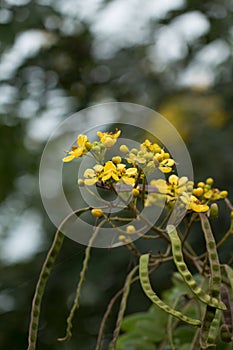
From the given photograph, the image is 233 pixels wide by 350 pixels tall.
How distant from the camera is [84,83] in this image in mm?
3197

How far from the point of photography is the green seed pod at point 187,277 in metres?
0.95

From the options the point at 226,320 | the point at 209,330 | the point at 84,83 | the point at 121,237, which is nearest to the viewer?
the point at 209,330

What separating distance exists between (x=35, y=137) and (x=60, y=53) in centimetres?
44

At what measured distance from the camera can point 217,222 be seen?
2402 millimetres

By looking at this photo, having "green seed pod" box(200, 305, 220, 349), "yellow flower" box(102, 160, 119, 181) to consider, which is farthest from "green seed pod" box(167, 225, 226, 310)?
"yellow flower" box(102, 160, 119, 181)

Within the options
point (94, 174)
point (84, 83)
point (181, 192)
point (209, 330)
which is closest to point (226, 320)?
point (209, 330)

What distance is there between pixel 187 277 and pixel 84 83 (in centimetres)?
233

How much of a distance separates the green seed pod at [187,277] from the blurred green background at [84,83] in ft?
5.20

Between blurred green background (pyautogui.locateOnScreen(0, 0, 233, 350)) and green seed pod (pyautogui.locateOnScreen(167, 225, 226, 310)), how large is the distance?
1.58 metres

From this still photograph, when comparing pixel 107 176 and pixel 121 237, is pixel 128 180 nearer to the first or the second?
pixel 107 176

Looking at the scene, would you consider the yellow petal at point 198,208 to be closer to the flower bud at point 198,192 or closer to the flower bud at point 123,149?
the flower bud at point 198,192

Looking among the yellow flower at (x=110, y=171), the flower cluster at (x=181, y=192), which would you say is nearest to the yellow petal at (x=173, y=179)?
the flower cluster at (x=181, y=192)

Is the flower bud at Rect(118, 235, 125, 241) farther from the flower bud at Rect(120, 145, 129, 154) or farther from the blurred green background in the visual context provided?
the blurred green background

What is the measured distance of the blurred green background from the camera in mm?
2682
